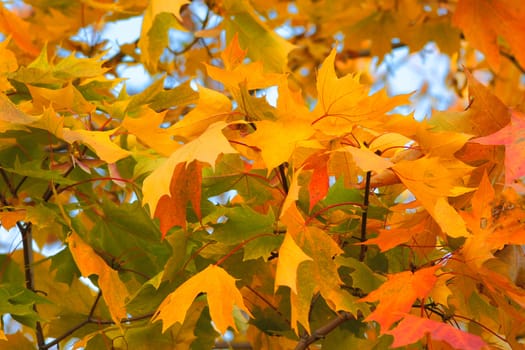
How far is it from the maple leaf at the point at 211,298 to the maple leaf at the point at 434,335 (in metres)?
0.17

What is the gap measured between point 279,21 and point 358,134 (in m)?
0.99

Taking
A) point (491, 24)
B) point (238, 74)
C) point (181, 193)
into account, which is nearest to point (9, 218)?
point (181, 193)

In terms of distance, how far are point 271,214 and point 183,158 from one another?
13 centimetres

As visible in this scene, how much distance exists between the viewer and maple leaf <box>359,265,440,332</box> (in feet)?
2.42

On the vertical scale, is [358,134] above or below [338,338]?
above

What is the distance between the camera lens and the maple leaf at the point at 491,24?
1.30 m

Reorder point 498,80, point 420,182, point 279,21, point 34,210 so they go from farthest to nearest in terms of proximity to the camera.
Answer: point 498,80
point 279,21
point 34,210
point 420,182

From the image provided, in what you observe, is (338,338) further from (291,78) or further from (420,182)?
(291,78)

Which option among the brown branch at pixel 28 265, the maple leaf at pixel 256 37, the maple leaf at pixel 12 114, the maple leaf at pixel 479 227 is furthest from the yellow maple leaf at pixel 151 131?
the maple leaf at pixel 256 37

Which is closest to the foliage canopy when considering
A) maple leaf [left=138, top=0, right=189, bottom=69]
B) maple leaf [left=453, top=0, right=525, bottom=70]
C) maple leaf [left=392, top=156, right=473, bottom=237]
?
maple leaf [left=392, top=156, right=473, bottom=237]

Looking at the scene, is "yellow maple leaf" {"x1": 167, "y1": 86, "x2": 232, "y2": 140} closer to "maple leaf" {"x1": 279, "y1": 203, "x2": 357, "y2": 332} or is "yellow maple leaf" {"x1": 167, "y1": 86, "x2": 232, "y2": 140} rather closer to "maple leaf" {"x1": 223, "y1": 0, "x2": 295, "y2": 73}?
"maple leaf" {"x1": 279, "y1": 203, "x2": 357, "y2": 332}

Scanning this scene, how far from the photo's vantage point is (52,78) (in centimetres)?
95

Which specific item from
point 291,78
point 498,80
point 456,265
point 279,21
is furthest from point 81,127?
point 498,80

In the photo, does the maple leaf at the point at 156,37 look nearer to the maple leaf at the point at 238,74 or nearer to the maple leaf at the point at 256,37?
the maple leaf at the point at 256,37
